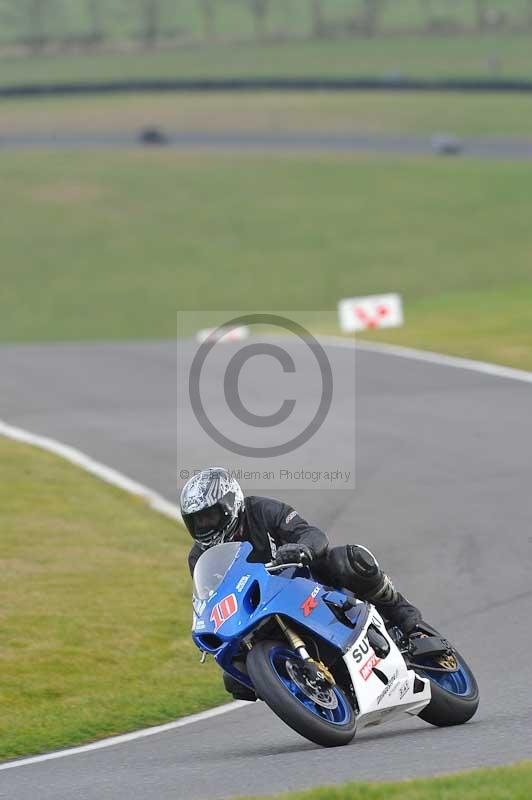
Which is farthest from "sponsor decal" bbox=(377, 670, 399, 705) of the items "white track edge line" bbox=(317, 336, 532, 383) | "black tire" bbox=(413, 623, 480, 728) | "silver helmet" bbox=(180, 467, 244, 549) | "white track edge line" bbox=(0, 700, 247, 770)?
"white track edge line" bbox=(317, 336, 532, 383)

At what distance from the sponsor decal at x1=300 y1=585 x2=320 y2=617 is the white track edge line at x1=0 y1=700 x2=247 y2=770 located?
1.88 metres

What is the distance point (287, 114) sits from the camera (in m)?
64.1

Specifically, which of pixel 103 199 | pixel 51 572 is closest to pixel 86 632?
pixel 51 572

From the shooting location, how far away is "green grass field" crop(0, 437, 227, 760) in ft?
29.9

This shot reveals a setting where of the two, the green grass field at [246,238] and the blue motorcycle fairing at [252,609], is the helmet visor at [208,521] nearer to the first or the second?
the blue motorcycle fairing at [252,609]

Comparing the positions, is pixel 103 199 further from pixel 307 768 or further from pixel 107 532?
pixel 307 768

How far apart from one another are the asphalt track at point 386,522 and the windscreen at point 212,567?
971 millimetres

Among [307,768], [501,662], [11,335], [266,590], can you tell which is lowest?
[11,335]

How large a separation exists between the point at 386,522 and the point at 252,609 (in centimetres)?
637

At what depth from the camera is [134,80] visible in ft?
244

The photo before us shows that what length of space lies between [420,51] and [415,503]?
71716mm

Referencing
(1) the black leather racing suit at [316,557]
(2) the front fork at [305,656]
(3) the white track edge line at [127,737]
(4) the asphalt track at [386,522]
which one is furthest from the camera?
(3) the white track edge line at [127,737]

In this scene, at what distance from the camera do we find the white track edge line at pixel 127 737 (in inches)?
319
